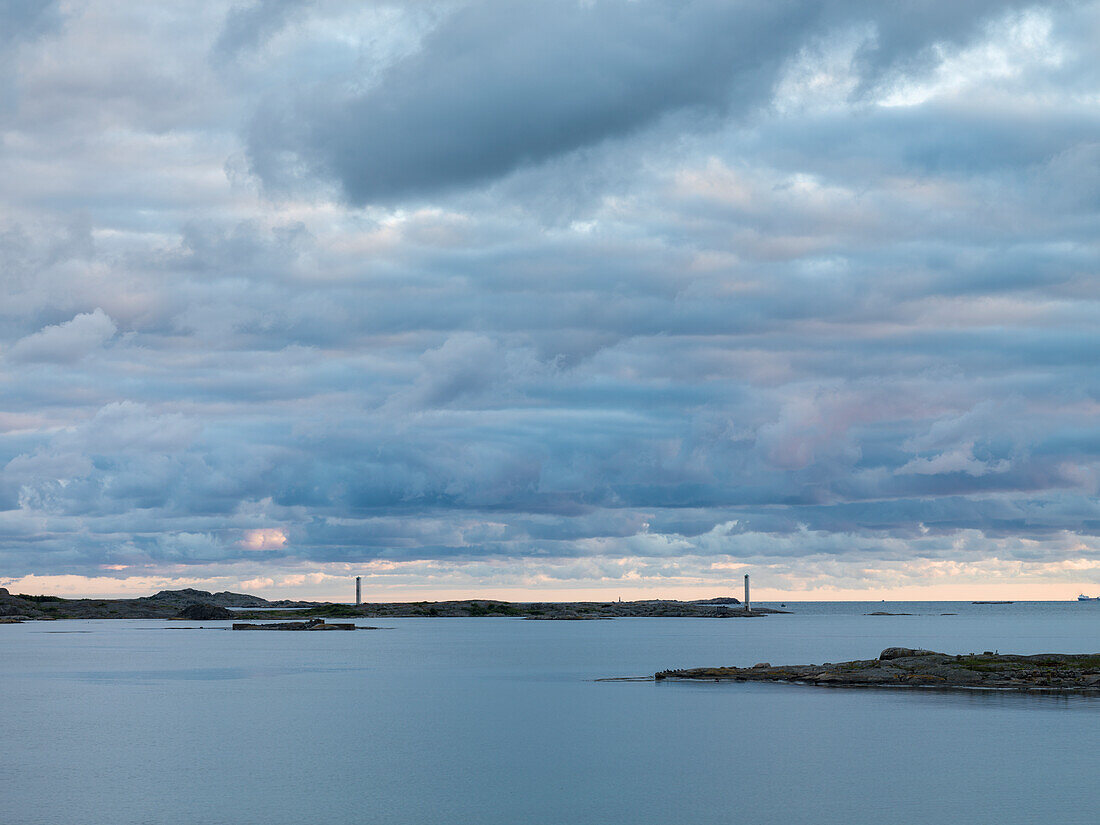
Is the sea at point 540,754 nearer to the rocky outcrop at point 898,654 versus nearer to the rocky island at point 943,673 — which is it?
the rocky island at point 943,673

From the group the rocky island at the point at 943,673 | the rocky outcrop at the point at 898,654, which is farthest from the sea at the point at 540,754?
the rocky outcrop at the point at 898,654

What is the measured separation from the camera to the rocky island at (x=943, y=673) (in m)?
98.9

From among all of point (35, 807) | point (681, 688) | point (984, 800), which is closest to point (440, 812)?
point (35, 807)

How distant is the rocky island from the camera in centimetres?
9888

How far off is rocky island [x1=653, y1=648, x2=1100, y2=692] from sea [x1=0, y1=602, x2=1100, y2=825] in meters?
3.88

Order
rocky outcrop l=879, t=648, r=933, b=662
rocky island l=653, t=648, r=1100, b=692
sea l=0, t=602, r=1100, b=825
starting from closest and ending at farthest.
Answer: sea l=0, t=602, r=1100, b=825, rocky island l=653, t=648, r=1100, b=692, rocky outcrop l=879, t=648, r=933, b=662

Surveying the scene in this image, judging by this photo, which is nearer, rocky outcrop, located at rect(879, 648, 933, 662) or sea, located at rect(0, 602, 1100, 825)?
sea, located at rect(0, 602, 1100, 825)

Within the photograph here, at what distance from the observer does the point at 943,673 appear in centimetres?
10381

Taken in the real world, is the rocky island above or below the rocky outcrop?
below

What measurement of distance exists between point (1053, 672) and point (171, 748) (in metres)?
71.9

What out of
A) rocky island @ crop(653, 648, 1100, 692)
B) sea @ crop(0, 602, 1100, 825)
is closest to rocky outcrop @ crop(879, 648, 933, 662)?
rocky island @ crop(653, 648, 1100, 692)

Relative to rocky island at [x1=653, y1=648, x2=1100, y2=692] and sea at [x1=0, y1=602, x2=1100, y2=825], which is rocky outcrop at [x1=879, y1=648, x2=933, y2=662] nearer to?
rocky island at [x1=653, y1=648, x2=1100, y2=692]

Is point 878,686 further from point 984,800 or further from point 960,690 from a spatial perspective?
point 984,800

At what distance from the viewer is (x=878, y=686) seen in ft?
336
